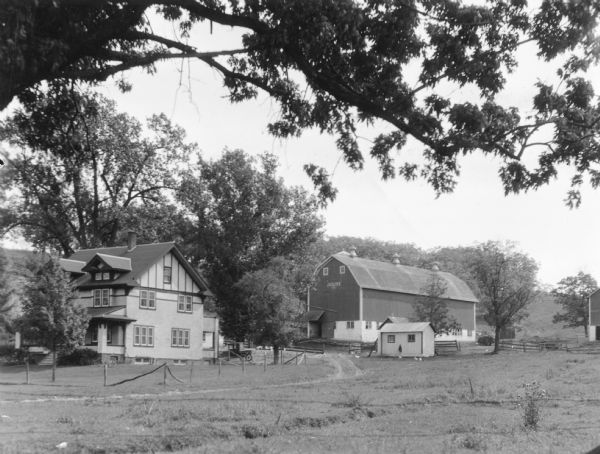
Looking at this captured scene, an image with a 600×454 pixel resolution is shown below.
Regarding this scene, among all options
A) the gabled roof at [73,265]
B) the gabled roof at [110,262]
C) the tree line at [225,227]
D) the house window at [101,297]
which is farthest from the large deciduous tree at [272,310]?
the gabled roof at [73,265]

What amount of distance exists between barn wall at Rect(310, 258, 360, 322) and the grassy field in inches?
1865

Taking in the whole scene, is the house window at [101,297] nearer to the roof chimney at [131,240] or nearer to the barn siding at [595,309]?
the roof chimney at [131,240]

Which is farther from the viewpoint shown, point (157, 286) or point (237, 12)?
point (157, 286)

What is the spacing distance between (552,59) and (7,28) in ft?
31.7

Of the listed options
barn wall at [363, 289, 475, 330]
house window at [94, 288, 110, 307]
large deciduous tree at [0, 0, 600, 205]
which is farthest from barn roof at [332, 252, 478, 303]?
large deciduous tree at [0, 0, 600, 205]

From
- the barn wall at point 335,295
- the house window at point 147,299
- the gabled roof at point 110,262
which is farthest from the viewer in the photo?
the barn wall at point 335,295

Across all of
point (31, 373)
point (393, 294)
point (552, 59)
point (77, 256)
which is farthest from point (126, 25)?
point (393, 294)

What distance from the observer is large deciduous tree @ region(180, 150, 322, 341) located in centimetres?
6719

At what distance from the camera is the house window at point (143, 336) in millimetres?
55503

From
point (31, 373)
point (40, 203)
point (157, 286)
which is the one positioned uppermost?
point (40, 203)

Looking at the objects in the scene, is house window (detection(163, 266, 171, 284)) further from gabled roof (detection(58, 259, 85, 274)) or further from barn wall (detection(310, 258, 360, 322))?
barn wall (detection(310, 258, 360, 322))

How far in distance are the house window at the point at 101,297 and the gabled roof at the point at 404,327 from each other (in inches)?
1049

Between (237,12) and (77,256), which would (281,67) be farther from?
(77,256)

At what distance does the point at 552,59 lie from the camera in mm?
13711
